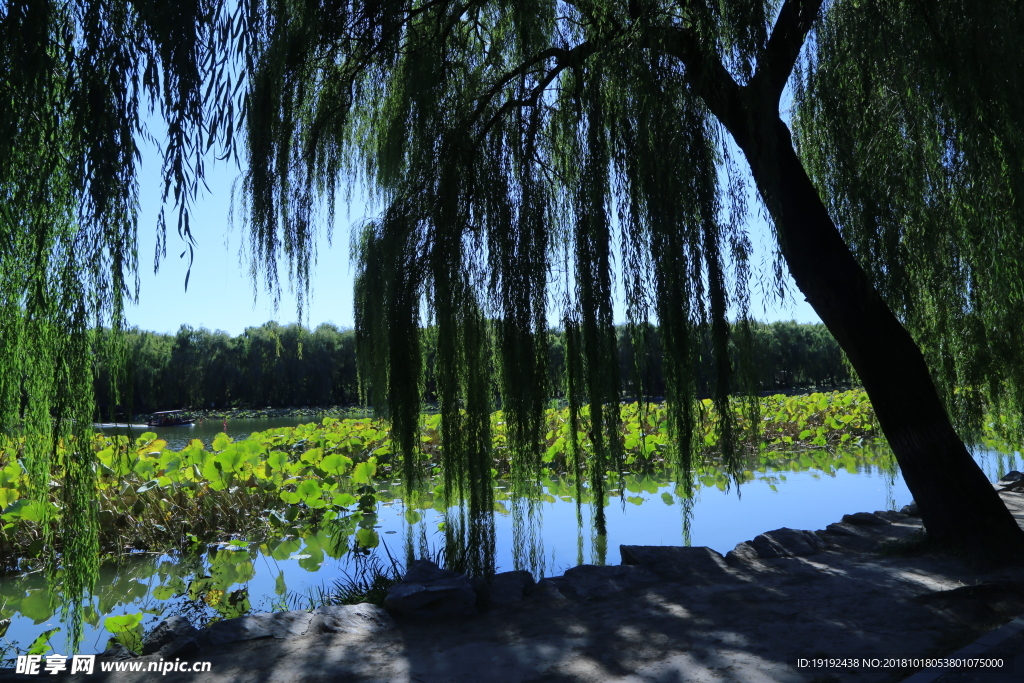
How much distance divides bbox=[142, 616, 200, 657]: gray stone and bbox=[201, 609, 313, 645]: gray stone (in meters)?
0.08

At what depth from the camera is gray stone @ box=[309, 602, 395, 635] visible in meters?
2.76

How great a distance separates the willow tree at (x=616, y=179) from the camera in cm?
300

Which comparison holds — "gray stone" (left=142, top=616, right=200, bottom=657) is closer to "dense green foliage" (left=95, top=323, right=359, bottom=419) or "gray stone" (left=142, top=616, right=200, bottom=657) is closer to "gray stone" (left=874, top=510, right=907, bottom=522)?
"gray stone" (left=874, top=510, right=907, bottom=522)

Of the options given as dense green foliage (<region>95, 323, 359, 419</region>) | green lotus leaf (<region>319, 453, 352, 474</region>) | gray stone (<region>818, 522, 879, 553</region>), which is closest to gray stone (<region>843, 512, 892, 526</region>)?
gray stone (<region>818, 522, 879, 553</region>)

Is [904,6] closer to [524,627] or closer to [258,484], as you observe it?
[524,627]

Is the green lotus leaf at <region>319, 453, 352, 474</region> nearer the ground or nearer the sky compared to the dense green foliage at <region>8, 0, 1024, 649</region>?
nearer the ground

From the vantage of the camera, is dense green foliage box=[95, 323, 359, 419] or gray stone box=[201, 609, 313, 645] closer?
gray stone box=[201, 609, 313, 645]

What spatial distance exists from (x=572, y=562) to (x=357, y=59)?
3.09 metres

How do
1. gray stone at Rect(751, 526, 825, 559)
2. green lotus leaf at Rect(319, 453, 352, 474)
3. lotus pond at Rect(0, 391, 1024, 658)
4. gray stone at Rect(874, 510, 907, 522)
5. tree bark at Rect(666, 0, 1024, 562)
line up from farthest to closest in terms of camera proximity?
green lotus leaf at Rect(319, 453, 352, 474), gray stone at Rect(874, 510, 907, 522), gray stone at Rect(751, 526, 825, 559), lotus pond at Rect(0, 391, 1024, 658), tree bark at Rect(666, 0, 1024, 562)

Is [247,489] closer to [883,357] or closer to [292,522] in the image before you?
[292,522]

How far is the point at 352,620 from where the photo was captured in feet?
9.28

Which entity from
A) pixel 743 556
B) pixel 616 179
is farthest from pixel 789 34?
pixel 743 556

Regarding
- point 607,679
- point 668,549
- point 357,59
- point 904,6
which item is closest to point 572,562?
point 668,549

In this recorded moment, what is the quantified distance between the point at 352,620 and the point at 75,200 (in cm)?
180
